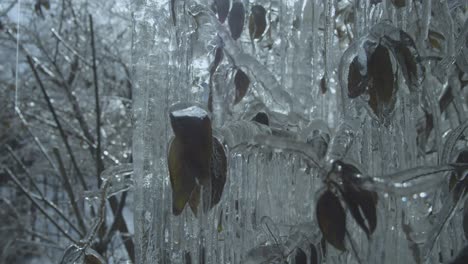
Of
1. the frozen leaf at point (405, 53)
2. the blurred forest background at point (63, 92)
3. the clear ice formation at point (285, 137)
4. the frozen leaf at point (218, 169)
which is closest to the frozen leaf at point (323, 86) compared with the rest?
the clear ice formation at point (285, 137)

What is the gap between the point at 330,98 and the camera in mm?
1200

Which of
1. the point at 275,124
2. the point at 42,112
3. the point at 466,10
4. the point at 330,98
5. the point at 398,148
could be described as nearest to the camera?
the point at 398,148

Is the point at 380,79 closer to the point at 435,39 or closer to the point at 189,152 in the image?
the point at 189,152

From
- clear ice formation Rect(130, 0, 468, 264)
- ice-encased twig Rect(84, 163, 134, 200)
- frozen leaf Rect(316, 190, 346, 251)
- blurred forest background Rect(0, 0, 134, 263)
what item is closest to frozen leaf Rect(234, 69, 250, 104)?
clear ice formation Rect(130, 0, 468, 264)

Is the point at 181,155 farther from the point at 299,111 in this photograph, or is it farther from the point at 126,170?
the point at 299,111

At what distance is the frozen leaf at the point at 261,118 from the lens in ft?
2.86

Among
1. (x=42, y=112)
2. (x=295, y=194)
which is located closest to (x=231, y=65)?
(x=295, y=194)

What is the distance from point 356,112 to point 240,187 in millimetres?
202

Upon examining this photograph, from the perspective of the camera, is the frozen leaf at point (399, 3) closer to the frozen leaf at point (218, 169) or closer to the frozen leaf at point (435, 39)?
the frozen leaf at point (435, 39)

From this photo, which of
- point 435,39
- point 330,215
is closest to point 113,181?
point 330,215

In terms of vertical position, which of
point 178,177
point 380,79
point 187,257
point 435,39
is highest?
point 435,39

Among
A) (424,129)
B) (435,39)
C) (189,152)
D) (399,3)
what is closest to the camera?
(189,152)

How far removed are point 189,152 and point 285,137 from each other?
7.1 inches

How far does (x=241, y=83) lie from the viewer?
97 centimetres
